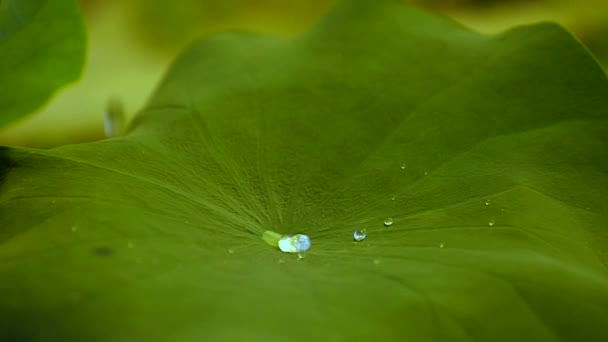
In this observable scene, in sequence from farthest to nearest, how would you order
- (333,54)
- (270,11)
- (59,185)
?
(270,11) < (333,54) < (59,185)

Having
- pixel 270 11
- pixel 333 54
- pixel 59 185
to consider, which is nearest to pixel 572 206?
pixel 333 54

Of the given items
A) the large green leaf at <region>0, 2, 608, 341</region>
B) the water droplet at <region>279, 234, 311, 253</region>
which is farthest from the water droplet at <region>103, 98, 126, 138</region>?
the water droplet at <region>279, 234, 311, 253</region>

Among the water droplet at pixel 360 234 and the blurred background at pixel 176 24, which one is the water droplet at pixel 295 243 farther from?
the blurred background at pixel 176 24

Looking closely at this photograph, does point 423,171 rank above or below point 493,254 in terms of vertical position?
above

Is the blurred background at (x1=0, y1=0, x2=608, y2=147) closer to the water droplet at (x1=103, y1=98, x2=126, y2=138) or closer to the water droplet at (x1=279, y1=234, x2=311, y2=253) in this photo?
the water droplet at (x1=103, y1=98, x2=126, y2=138)

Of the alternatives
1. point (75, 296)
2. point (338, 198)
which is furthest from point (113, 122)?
point (75, 296)

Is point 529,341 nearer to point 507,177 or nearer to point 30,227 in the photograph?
point 507,177

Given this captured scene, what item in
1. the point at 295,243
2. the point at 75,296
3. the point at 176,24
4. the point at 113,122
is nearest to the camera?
the point at 75,296

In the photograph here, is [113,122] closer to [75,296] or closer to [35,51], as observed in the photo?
[35,51]
